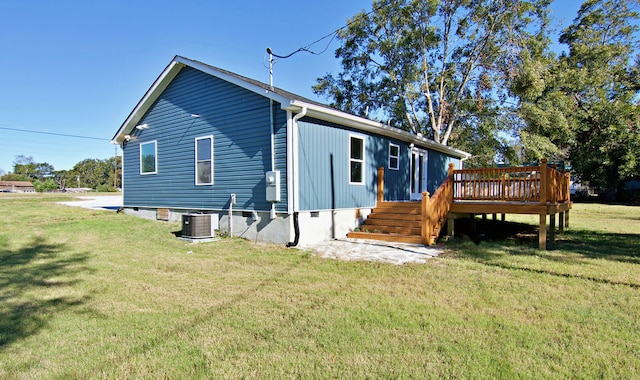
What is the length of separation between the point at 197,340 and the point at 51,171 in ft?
377

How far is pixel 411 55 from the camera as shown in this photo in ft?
64.4

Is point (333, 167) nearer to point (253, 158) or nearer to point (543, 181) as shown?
point (253, 158)

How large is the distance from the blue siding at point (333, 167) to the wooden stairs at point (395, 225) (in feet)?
1.93

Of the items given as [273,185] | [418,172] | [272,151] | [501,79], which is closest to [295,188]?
[273,185]

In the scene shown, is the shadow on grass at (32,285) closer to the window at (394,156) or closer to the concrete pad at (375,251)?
the concrete pad at (375,251)

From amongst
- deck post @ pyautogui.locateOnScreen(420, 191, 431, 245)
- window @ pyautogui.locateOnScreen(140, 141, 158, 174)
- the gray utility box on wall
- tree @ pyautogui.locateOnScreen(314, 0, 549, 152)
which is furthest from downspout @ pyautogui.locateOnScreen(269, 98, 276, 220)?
tree @ pyautogui.locateOnScreen(314, 0, 549, 152)

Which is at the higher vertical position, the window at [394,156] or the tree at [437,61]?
the tree at [437,61]

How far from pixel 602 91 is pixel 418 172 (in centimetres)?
2079

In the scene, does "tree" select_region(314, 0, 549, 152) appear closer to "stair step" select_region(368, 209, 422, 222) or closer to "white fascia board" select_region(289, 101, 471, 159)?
"white fascia board" select_region(289, 101, 471, 159)

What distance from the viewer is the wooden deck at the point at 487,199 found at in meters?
7.56

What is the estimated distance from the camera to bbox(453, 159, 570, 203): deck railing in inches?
297

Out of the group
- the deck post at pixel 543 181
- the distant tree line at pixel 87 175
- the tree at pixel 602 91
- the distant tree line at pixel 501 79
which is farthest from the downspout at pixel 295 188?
the distant tree line at pixel 87 175

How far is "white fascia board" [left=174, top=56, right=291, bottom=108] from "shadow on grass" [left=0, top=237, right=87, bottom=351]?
469 cm

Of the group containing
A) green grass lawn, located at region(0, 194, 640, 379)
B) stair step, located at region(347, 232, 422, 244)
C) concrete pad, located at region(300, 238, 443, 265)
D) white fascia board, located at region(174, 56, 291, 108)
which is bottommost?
green grass lawn, located at region(0, 194, 640, 379)
